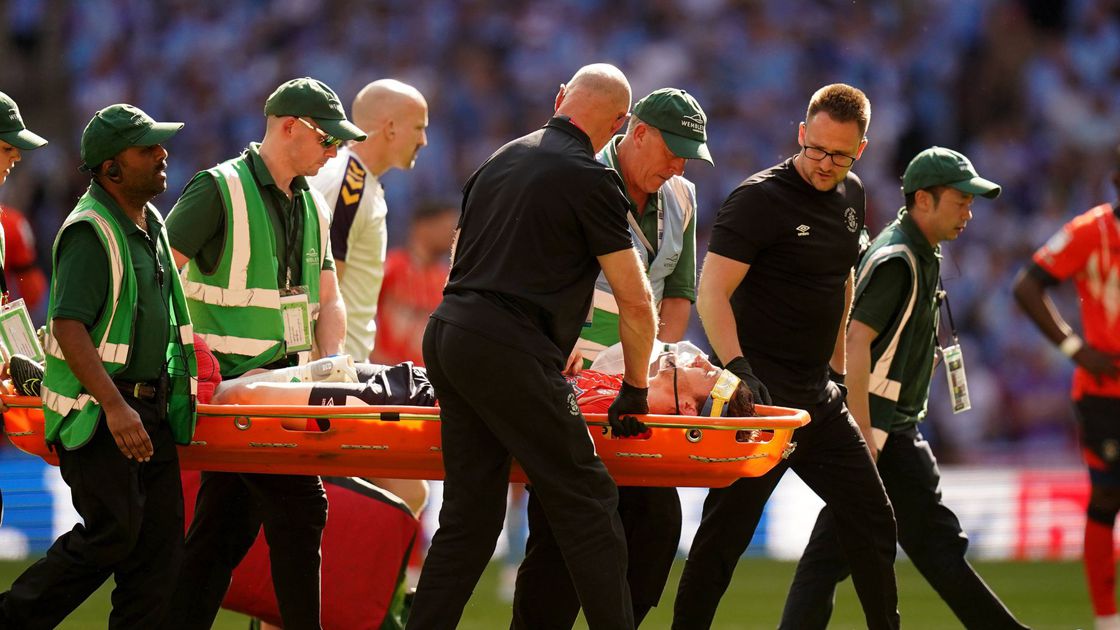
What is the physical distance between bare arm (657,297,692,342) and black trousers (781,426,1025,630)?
1.05 m

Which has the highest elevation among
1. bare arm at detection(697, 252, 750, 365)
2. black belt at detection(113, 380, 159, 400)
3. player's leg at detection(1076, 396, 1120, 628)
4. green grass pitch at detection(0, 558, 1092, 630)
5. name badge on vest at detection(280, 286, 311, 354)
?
bare arm at detection(697, 252, 750, 365)

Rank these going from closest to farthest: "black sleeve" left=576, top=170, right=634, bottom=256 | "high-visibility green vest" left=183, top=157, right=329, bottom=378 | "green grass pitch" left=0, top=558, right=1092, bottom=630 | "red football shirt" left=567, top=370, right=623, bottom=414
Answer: "black sleeve" left=576, top=170, right=634, bottom=256, "red football shirt" left=567, top=370, right=623, bottom=414, "high-visibility green vest" left=183, top=157, right=329, bottom=378, "green grass pitch" left=0, top=558, right=1092, bottom=630

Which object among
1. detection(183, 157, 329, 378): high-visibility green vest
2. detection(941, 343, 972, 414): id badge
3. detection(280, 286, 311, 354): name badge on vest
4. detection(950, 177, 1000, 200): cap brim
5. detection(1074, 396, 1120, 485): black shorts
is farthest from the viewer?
detection(1074, 396, 1120, 485): black shorts

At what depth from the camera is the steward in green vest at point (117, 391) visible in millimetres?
5238

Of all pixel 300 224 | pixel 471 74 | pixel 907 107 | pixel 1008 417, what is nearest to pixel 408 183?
pixel 471 74

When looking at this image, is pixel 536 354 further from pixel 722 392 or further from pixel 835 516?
pixel 835 516

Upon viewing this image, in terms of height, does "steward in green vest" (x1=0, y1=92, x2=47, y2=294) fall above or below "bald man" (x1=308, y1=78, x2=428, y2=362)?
above

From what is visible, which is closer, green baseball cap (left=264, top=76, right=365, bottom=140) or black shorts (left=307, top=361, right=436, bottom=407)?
black shorts (left=307, top=361, right=436, bottom=407)

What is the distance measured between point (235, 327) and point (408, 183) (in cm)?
915

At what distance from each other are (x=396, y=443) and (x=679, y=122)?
1.56 m

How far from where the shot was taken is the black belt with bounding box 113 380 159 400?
212 inches

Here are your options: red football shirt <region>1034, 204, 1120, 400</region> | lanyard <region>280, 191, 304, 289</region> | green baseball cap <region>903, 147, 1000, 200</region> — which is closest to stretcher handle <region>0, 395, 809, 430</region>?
lanyard <region>280, 191, 304, 289</region>

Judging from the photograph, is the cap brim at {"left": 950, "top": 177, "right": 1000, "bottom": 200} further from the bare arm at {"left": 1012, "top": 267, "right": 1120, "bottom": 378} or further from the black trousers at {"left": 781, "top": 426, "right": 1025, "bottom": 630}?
the bare arm at {"left": 1012, "top": 267, "right": 1120, "bottom": 378}

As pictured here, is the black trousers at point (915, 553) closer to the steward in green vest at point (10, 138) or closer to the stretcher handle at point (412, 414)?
the stretcher handle at point (412, 414)
